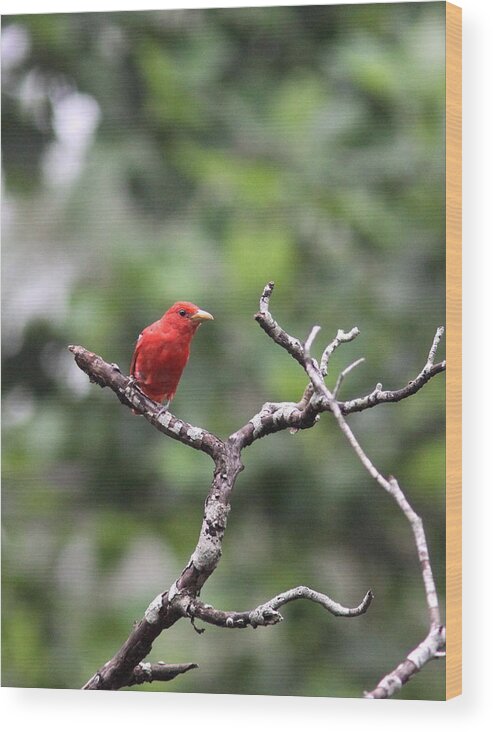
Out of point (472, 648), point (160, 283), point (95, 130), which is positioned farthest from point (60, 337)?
point (472, 648)

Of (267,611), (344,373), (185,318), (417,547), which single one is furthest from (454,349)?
(267,611)

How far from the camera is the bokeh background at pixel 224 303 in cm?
359

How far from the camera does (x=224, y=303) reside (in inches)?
146

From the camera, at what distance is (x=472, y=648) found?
356 centimetres

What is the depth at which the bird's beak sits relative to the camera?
371 centimetres

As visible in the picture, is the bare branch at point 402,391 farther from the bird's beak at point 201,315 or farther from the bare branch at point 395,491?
the bird's beak at point 201,315

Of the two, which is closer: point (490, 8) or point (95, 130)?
point (490, 8)

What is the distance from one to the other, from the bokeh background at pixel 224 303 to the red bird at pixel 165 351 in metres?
0.04

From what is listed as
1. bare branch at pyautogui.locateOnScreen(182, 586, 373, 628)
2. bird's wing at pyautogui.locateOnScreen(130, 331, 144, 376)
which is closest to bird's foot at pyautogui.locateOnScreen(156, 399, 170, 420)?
bird's wing at pyautogui.locateOnScreen(130, 331, 144, 376)

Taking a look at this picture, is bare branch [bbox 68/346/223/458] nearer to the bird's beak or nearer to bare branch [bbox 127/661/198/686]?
the bird's beak

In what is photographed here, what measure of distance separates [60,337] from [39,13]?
0.94 meters

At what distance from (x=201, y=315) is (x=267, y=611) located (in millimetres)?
823

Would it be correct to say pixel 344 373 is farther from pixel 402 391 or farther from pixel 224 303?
pixel 224 303

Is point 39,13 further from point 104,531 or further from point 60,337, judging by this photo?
point 104,531
